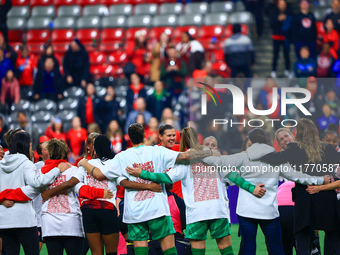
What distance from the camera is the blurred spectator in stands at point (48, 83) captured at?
1213 centimetres

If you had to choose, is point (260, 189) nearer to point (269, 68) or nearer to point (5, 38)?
point (269, 68)

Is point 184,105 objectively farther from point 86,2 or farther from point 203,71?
point 86,2

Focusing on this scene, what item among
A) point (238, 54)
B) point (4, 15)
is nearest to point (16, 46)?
point (4, 15)

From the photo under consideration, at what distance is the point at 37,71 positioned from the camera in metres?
12.3

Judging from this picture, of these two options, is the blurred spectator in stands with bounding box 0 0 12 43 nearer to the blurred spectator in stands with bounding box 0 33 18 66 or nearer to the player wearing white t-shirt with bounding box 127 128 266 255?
the blurred spectator in stands with bounding box 0 33 18 66

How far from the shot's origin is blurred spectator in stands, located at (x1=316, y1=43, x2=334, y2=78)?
1150 cm

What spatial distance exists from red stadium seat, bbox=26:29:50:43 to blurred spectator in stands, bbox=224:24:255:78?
6.48 meters

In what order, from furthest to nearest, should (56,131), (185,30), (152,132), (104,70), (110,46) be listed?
(110,46) → (185,30) → (104,70) → (56,131) → (152,132)

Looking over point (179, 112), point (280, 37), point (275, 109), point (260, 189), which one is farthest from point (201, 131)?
point (280, 37)

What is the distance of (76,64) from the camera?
12422mm

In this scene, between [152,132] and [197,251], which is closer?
[197,251]

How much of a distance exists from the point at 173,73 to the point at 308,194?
7191 millimetres
